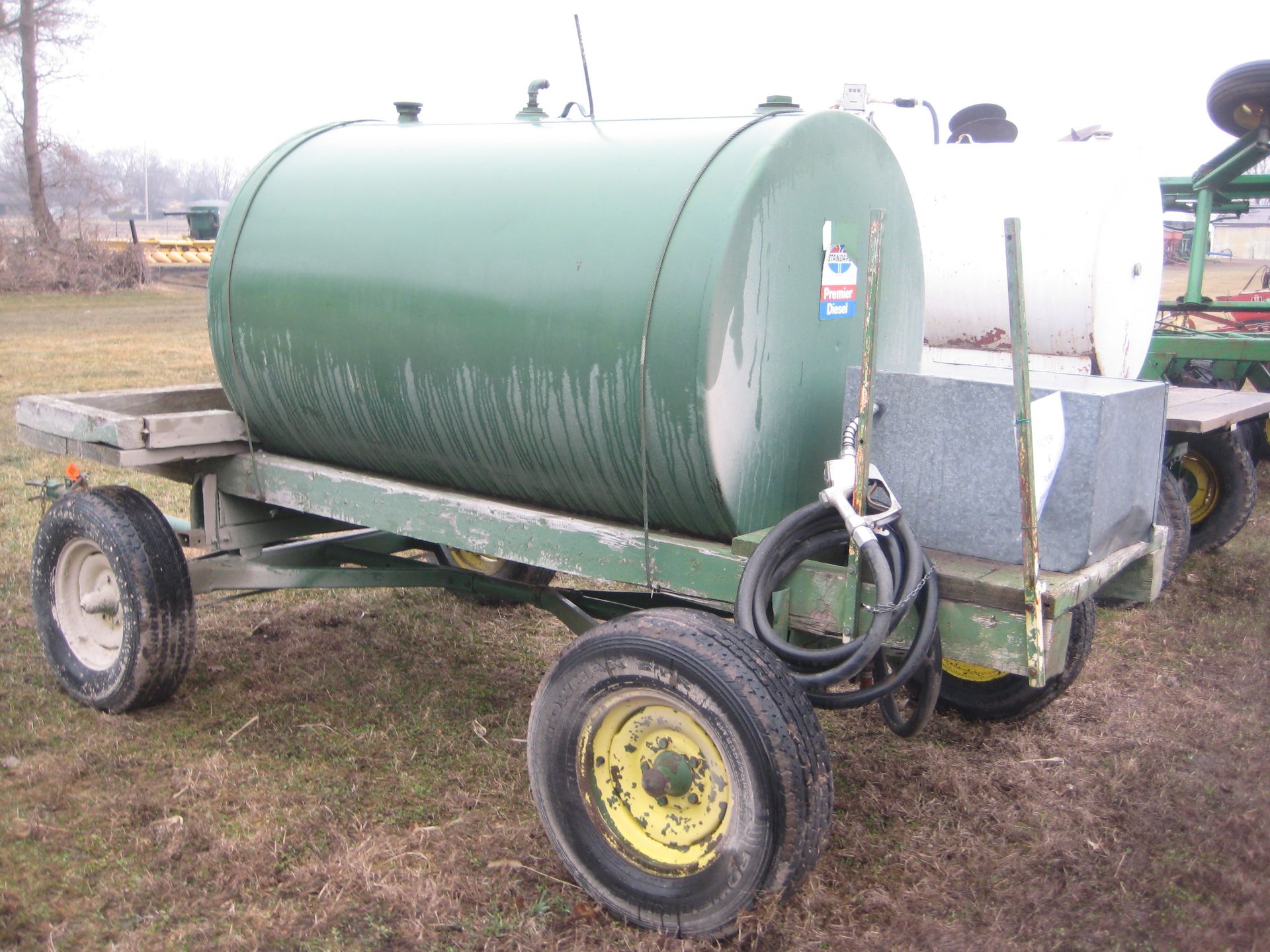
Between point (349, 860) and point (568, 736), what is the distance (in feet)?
2.62

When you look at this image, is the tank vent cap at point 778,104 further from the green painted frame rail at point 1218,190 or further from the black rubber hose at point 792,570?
the green painted frame rail at point 1218,190

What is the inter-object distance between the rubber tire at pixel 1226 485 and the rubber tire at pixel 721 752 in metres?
4.81

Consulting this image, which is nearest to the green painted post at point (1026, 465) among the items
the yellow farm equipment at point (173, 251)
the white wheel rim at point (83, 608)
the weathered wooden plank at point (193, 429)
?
the weathered wooden plank at point (193, 429)

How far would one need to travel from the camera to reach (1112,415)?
9.29 feet

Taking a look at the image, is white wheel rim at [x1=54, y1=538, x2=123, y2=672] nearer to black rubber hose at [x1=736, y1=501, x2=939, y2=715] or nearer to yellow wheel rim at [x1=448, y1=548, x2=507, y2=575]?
yellow wheel rim at [x1=448, y1=548, x2=507, y2=575]

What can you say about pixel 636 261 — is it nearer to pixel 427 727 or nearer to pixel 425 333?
pixel 425 333

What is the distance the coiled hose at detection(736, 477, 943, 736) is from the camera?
2.69 metres

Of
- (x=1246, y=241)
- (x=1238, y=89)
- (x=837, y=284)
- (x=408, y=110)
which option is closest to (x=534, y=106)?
(x=408, y=110)

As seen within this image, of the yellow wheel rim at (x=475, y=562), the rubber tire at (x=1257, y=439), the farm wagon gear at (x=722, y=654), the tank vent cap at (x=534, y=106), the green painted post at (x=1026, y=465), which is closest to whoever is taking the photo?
the green painted post at (x=1026, y=465)

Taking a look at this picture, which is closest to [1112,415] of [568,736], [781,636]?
[781,636]

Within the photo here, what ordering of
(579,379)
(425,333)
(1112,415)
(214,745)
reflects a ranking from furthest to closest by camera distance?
(214,745)
(425,333)
(579,379)
(1112,415)

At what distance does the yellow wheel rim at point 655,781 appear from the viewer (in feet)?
9.23

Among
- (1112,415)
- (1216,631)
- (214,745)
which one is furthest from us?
Answer: (1216,631)

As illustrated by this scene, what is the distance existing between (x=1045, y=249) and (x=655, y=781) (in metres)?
3.67
